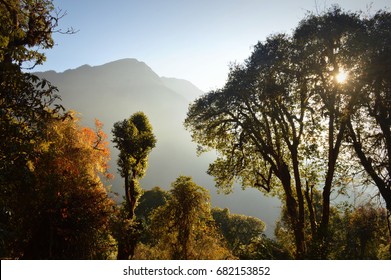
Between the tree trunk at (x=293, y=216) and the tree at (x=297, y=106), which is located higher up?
the tree at (x=297, y=106)

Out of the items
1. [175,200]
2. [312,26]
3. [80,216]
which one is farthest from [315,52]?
[80,216]

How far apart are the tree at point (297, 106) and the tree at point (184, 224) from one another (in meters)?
4.65

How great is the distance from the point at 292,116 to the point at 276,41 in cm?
436

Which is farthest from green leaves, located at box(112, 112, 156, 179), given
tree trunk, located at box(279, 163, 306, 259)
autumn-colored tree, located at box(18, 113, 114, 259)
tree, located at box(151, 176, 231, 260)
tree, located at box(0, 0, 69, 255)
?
tree, located at box(0, 0, 69, 255)

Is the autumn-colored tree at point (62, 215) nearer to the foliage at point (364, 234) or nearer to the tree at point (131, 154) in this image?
the tree at point (131, 154)

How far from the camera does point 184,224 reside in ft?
47.8

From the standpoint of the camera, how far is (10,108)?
7.53 metres

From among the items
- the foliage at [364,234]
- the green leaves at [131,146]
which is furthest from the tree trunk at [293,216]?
the foliage at [364,234]

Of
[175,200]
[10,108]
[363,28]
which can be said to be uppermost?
[363,28]

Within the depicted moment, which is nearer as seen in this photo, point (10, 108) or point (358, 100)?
point (10, 108)

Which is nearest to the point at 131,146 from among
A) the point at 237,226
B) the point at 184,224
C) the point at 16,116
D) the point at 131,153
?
the point at 131,153

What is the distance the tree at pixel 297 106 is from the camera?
48.1ft

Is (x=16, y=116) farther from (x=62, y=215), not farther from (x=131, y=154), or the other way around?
(x=131, y=154)

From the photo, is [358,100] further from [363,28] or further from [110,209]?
[110,209]
